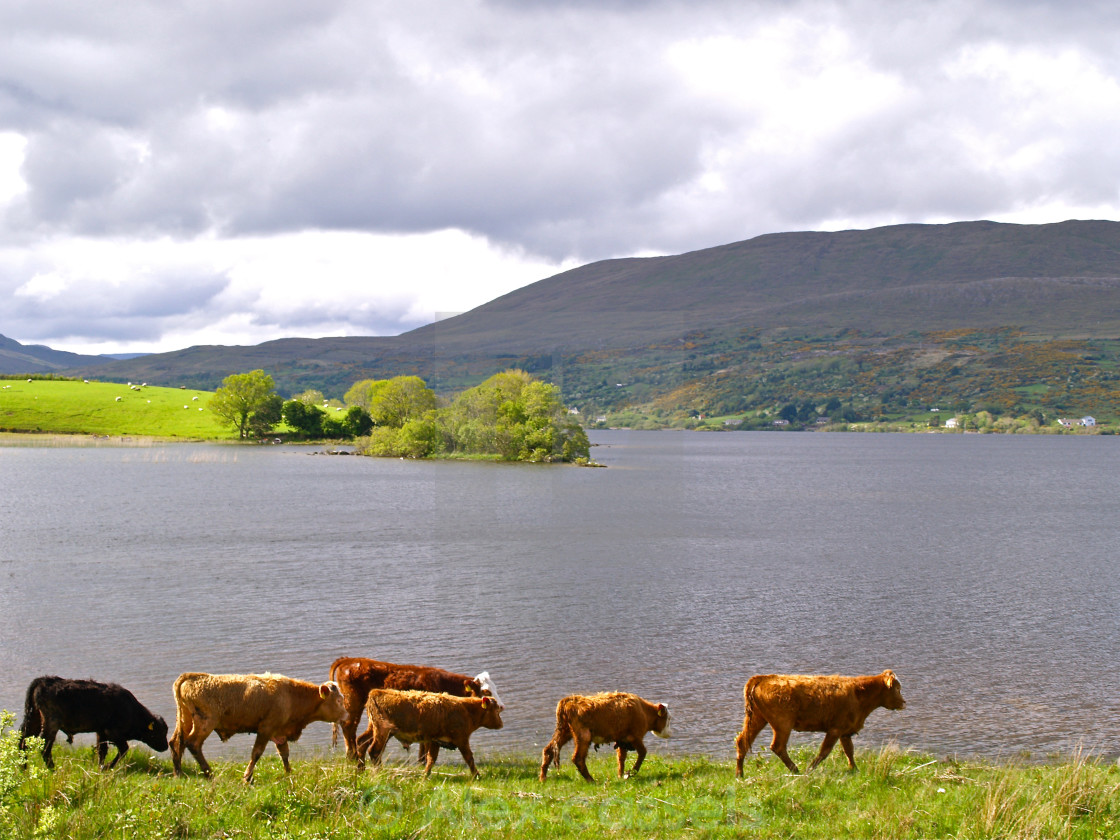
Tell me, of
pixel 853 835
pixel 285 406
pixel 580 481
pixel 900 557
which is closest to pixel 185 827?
pixel 853 835

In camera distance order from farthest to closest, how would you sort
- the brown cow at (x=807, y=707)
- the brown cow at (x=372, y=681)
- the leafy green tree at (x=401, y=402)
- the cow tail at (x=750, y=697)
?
1. the leafy green tree at (x=401, y=402)
2. the brown cow at (x=372, y=681)
3. the cow tail at (x=750, y=697)
4. the brown cow at (x=807, y=707)

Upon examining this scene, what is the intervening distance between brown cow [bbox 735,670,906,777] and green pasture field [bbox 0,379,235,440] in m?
149

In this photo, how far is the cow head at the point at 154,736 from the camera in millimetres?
13320

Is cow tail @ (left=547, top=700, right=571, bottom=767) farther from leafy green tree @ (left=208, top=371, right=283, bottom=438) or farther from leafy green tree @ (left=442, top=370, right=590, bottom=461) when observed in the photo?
leafy green tree @ (left=208, top=371, right=283, bottom=438)

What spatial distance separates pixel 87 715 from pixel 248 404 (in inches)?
5781

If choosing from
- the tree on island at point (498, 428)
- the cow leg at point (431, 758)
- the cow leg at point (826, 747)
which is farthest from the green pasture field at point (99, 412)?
the cow leg at point (826, 747)

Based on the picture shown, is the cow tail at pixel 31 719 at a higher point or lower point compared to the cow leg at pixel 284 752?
higher

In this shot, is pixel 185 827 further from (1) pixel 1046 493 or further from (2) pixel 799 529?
(1) pixel 1046 493

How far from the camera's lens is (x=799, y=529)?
54.3 metres

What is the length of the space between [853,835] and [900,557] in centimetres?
3627

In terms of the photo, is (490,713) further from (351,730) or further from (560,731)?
(351,730)

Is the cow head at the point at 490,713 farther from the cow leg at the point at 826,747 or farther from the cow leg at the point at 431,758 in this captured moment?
the cow leg at the point at 826,747

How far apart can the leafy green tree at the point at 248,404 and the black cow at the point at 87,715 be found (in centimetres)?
14459

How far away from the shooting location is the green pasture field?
142 meters
